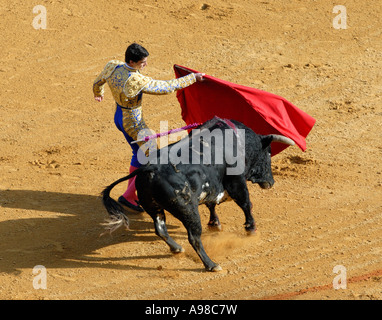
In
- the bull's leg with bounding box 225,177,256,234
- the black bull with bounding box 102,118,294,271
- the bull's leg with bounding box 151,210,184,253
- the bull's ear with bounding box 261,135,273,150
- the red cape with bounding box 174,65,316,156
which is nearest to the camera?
the black bull with bounding box 102,118,294,271

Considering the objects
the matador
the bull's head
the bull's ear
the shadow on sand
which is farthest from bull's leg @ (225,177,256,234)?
the matador

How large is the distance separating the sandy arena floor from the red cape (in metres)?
0.99

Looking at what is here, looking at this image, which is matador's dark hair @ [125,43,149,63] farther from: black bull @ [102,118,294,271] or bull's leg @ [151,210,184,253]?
bull's leg @ [151,210,184,253]

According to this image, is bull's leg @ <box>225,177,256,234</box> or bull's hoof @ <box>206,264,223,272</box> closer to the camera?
bull's hoof @ <box>206,264,223,272</box>

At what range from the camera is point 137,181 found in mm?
6973

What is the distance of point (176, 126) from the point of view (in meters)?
10.6

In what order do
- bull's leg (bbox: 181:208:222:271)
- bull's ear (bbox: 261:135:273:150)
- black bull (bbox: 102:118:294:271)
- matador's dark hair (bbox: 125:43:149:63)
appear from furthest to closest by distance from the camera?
bull's ear (bbox: 261:135:273:150) → matador's dark hair (bbox: 125:43:149:63) → bull's leg (bbox: 181:208:222:271) → black bull (bbox: 102:118:294:271)

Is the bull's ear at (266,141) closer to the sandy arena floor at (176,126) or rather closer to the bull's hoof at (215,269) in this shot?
the sandy arena floor at (176,126)

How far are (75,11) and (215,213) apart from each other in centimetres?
662

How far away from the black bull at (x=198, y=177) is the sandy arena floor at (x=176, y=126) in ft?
1.54

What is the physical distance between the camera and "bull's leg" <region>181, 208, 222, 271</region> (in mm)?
7004

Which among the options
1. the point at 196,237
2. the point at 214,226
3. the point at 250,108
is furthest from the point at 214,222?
the point at 250,108

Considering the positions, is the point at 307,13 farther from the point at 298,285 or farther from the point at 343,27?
the point at 298,285

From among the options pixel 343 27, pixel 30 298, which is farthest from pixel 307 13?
pixel 30 298
